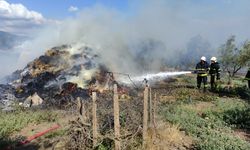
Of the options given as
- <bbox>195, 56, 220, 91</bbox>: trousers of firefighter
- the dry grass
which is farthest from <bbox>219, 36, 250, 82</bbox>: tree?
the dry grass

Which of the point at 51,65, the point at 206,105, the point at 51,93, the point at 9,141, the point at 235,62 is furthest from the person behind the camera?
the point at 51,65

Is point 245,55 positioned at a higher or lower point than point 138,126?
higher

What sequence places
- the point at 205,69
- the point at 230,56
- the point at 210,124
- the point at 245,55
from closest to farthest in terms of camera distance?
the point at 210,124 < the point at 205,69 < the point at 245,55 < the point at 230,56

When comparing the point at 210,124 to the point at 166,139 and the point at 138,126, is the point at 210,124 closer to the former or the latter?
the point at 166,139

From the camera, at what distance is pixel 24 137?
9.93m

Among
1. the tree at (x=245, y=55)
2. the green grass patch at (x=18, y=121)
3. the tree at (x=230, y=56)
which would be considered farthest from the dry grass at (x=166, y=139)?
the tree at (x=230, y=56)

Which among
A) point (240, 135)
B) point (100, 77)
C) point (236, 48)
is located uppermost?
point (236, 48)

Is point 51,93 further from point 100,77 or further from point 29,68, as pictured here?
point 29,68

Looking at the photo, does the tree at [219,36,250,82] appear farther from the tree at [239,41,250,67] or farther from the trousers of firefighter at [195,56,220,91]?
the trousers of firefighter at [195,56,220,91]

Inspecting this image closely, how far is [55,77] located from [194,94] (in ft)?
26.8

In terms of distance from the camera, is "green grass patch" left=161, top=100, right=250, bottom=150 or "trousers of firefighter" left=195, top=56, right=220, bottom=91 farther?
"trousers of firefighter" left=195, top=56, right=220, bottom=91

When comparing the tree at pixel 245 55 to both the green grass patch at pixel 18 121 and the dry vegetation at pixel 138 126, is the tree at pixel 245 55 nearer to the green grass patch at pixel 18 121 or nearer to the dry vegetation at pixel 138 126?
the dry vegetation at pixel 138 126

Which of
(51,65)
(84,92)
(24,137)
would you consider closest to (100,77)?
(84,92)

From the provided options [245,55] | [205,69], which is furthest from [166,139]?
[245,55]
